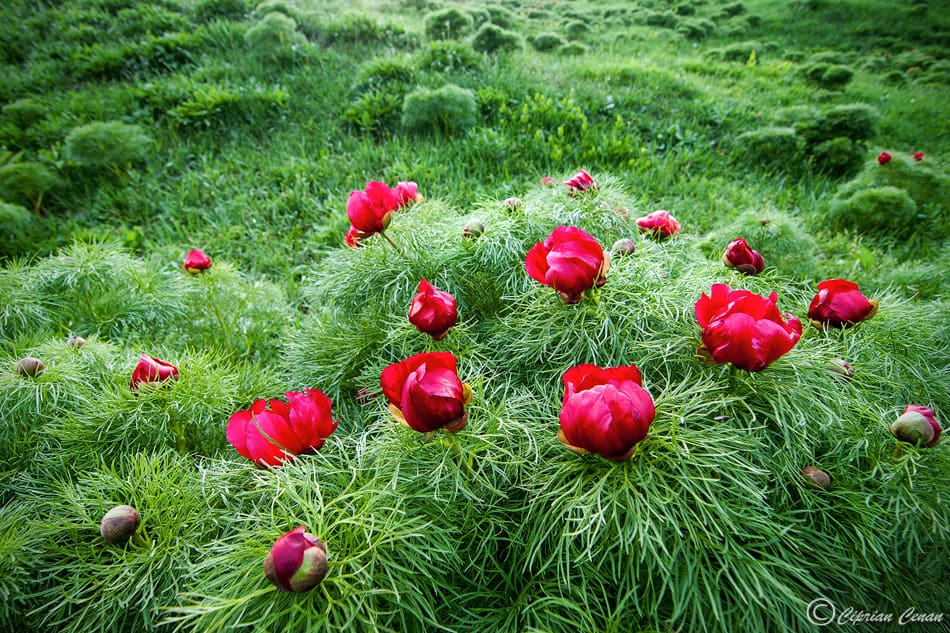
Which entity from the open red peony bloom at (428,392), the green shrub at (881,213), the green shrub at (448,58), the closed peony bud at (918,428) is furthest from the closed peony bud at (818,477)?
the green shrub at (448,58)

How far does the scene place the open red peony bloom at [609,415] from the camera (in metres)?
0.63

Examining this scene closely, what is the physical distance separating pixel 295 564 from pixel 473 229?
846mm

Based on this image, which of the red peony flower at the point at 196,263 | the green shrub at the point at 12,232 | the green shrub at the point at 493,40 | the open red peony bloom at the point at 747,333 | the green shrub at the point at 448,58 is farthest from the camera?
the green shrub at the point at 493,40

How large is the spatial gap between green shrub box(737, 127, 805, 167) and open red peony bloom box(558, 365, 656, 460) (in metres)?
3.93

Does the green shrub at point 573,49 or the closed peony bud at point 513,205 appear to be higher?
the closed peony bud at point 513,205

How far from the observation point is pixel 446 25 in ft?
19.0

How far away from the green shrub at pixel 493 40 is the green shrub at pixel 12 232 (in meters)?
4.47

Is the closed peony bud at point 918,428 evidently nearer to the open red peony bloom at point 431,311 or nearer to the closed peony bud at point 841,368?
the closed peony bud at point 841,368

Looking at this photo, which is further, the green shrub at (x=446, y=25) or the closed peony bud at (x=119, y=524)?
the green shrub at (x=446, y=25)

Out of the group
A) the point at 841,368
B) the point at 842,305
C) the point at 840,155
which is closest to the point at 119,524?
the point at 841,368

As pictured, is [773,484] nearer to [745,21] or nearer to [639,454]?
[639,454]

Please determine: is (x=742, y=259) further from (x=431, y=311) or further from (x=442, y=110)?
(x=442, y=110)

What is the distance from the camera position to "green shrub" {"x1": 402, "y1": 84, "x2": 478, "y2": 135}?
147 inches

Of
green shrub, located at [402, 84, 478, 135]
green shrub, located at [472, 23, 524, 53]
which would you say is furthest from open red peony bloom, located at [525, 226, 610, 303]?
green shrub, located at [472, 23, 524, 53]
